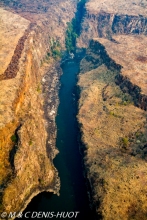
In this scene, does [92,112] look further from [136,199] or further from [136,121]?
[136,199]

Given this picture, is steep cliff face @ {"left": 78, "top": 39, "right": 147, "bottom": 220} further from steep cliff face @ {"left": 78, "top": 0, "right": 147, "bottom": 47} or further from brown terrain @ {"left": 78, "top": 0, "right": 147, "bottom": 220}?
steep cliff face @ {"left": 78, "top": 0, "right": 147, "bottom": 47}

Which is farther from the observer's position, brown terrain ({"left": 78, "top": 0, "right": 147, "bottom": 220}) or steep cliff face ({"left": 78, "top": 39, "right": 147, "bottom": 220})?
brown terrain ({"left": 78, "top": 0, "right": 147, "bottom": 220})

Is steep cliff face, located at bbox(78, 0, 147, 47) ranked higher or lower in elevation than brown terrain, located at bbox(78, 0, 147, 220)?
higher

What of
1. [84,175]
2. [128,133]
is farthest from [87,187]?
[128,133]

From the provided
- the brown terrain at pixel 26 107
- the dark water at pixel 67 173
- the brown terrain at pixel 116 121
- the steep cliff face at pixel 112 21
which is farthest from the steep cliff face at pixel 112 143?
the steep cliff face at pixel 112 21

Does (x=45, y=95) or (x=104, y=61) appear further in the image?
(x=104, y=61)

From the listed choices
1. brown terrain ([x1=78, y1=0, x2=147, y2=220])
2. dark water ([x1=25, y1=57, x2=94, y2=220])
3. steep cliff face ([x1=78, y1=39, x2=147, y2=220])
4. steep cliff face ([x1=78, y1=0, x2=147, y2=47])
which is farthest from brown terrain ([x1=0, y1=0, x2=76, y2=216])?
steep cliff face ([x1=78, y1=0, x2=147, y2=47])
